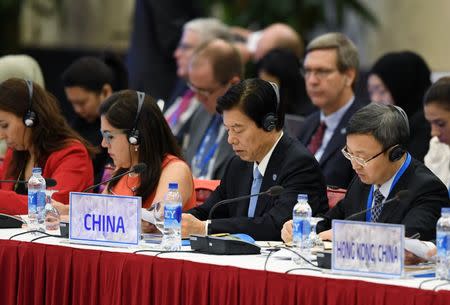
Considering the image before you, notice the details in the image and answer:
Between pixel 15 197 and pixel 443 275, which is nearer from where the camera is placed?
pixel 443 275

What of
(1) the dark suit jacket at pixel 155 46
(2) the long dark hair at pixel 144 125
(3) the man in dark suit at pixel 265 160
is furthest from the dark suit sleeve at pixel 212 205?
(1) the dark suit jacket at pixel 155 46

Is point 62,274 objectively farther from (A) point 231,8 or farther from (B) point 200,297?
(A) point 231,8

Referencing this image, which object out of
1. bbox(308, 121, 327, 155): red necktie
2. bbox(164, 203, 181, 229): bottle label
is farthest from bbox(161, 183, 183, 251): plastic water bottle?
bbox(308, 121, 327, 155): red necktie

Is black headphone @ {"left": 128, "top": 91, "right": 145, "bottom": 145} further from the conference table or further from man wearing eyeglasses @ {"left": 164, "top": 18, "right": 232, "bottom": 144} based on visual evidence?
man wearing eyeglasses @ {"left": 164, "top": 18, "right": 232, "bottom": 144}

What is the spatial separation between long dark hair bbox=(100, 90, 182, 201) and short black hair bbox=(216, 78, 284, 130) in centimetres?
34

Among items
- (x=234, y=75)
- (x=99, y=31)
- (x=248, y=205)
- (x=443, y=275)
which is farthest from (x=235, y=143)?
(x=99, y=31)

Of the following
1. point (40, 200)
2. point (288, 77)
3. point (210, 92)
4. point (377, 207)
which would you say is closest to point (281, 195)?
point (377, 207)

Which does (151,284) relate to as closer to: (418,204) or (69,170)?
(418,204)

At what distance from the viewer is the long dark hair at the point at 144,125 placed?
15.8ft

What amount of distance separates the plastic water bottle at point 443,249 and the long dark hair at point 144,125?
1549 millimetres

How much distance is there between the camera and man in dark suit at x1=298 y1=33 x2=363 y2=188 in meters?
6.17

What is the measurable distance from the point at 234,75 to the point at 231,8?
354 cm

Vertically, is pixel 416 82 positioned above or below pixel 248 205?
above

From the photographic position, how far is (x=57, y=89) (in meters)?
10.5
